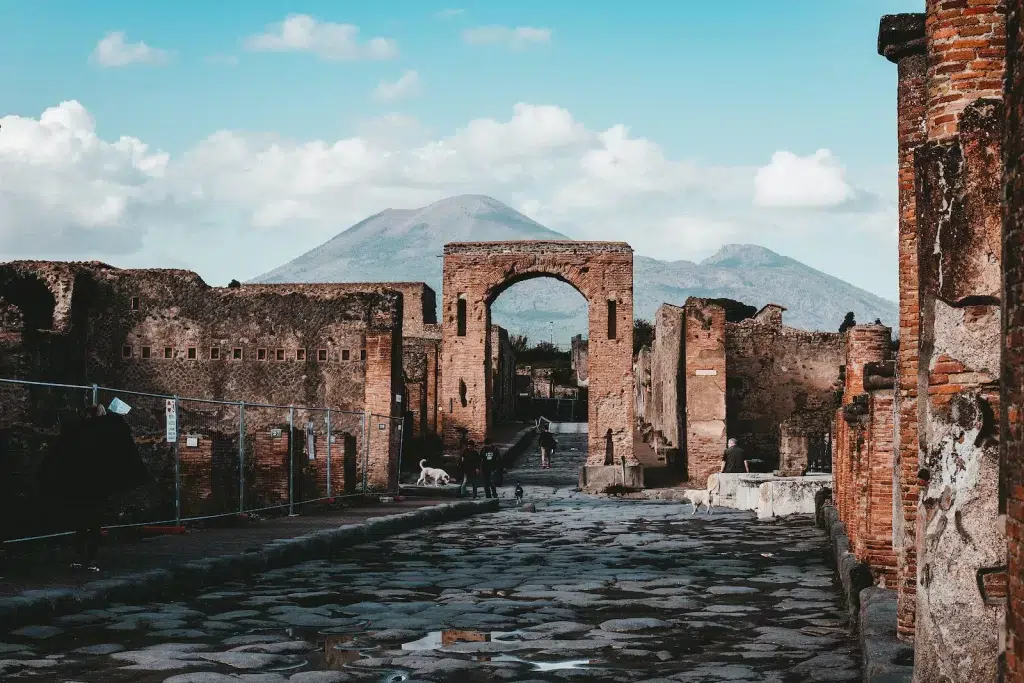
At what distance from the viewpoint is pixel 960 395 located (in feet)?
15.1

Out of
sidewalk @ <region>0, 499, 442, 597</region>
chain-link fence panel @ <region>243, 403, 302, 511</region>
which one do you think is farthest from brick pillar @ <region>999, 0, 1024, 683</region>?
chain-link fence panel @ <region>243, 403, 302, 511</region>

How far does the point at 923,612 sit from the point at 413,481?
2198 centimetres

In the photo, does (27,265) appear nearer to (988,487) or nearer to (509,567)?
(509,567)

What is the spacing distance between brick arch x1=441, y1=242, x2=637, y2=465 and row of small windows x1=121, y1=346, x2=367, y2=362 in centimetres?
594

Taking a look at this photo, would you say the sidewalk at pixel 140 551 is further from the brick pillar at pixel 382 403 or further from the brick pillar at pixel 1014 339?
the brick pillar at pixel 382 403

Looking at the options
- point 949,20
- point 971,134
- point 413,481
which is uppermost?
point 949,20

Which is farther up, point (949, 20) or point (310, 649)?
point (949, 20)

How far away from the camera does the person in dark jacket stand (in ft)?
28.8

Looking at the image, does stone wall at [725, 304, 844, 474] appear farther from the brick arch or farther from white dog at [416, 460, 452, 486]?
white dog at [416, 460, 452, 486]

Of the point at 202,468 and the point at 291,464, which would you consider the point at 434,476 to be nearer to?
the point at 291,464

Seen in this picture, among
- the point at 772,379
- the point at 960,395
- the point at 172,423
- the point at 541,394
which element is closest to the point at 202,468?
the point at 172,423

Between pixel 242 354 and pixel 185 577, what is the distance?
16.7m

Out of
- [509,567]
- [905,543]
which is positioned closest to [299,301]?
[509,567]

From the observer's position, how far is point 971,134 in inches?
183
